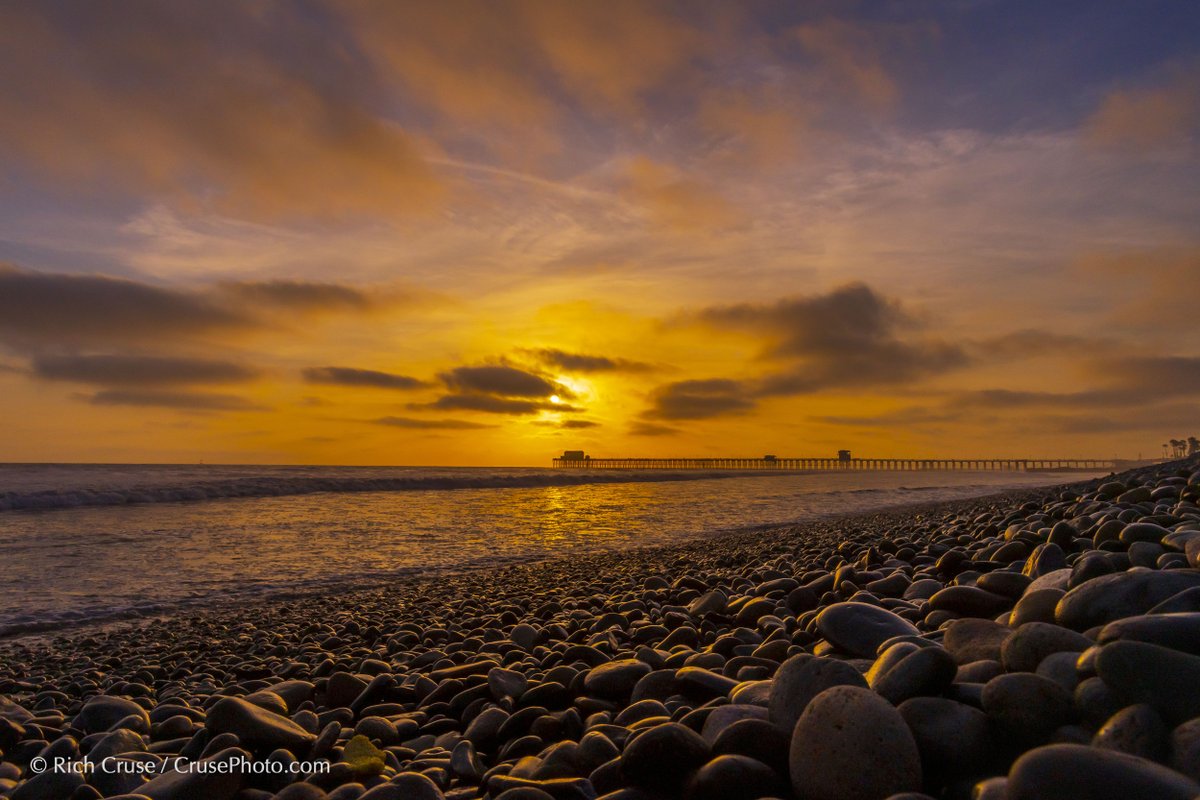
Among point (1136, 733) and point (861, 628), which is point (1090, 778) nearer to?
point (1136, 733)

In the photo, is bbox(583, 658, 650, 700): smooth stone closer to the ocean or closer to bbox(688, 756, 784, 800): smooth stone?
bbox(688, 756, 784, 800): smooth stone

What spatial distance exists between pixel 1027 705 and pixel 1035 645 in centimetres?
37

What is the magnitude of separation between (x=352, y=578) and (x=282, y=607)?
6.10 feet

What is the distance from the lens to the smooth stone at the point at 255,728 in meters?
3.02

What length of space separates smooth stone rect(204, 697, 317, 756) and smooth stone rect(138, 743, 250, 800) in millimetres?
357

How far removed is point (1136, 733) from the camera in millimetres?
1705

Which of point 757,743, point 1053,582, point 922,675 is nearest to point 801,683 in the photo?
point 757,743

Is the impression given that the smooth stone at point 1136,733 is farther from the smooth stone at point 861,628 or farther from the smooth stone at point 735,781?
the smooth stone at point 861,628

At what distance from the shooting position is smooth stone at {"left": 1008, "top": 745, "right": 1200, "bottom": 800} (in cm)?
141

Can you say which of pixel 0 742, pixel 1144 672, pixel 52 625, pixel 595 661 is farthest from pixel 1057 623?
pixel 52 625

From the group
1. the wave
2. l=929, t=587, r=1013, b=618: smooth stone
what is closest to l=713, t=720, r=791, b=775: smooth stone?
l=929, t=587, r=1013, b=618: smooth stone

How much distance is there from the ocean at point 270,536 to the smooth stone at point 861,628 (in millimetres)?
8073

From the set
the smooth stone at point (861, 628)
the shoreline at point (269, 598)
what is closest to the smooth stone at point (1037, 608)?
the smooth stone at point (861, 628)

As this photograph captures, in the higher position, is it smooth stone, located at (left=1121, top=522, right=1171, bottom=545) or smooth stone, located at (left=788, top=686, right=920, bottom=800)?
smooth stone, located at (left=1121, top=522, right=1171, bottom=545)
